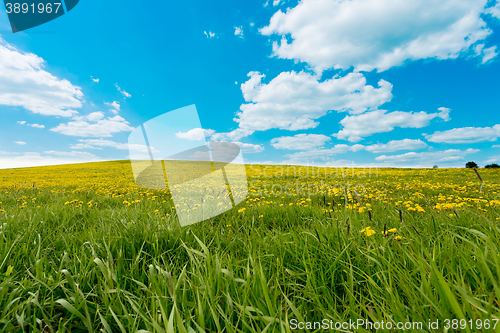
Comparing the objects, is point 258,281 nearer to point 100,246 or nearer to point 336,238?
point 336,238

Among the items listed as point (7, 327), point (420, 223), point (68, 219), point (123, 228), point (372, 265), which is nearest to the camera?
point (7, 327)

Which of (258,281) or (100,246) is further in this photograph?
(100,246)

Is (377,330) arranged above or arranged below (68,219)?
below

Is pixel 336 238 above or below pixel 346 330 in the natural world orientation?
above

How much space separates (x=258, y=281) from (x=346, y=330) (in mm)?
611

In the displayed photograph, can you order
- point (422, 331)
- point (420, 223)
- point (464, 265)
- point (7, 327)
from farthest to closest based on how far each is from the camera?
point (420, 223)
point (464, 265)
point (7, 327)
point (422, 331)

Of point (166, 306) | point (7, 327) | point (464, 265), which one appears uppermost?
point (464, 265)

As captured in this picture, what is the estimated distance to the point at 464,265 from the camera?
60.4 inches

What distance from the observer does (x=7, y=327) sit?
136 cm

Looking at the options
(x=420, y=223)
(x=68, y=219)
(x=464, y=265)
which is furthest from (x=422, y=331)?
(x=68, y=219)

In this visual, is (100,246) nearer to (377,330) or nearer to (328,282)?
(328,282)

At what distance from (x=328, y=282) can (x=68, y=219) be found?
4214mm

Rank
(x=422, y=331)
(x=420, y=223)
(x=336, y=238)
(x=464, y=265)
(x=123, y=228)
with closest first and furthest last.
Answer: (x=422, y=331)
(x=464, y=265)
(x=336, y=238)
(x=123, y=228)
(x=420, y=223)

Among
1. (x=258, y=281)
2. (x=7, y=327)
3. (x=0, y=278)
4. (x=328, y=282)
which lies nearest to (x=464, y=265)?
(x=328, y=282)
